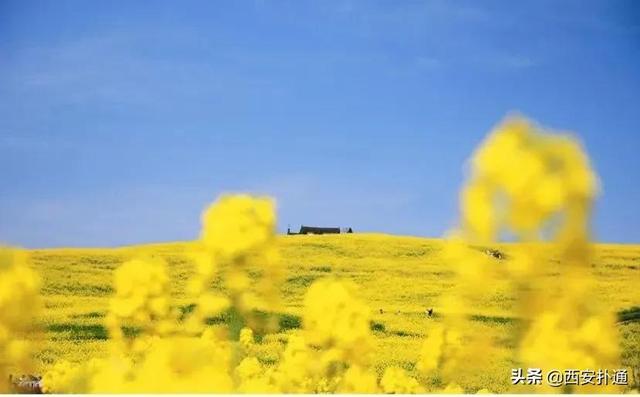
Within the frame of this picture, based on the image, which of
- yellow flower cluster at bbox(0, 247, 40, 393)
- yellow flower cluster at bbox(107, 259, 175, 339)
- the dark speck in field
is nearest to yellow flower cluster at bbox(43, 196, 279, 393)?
yellow flower cluster at bbox(107, 259, 175, 339)

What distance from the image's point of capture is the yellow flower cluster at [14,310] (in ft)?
10.4

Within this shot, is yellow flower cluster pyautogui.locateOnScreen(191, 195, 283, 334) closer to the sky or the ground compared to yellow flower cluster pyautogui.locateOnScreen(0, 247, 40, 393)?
closer to the sky

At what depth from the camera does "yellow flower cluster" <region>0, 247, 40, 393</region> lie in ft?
10.4

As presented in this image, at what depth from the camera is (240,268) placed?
2.77 metres

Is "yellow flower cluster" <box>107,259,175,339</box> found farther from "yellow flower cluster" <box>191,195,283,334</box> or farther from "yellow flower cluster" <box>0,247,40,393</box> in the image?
"yellow flower cluster" <box>0,247,40,393</box>

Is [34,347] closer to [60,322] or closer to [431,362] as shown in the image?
[60,322]

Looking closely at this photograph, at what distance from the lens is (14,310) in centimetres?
319

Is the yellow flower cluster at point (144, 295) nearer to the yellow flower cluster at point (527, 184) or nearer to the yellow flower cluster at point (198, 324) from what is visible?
the yellow flower cluster at point (198, 324)

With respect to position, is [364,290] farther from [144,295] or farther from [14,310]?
[14,310]

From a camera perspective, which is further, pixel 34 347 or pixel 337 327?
pixel 34 347

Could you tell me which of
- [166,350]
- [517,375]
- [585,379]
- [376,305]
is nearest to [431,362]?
[517,375]

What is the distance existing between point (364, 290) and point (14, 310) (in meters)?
1.64

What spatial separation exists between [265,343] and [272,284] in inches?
20.9

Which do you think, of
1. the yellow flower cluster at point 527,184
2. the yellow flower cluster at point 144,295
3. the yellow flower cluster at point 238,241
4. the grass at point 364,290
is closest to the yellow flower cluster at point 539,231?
the yellow flower cluster at point 527,184
